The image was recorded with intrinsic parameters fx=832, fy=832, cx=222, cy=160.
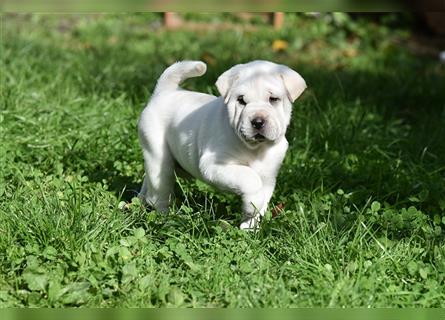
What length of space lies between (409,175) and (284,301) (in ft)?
7.39

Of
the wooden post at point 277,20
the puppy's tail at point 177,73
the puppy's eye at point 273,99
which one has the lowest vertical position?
the wooden post at point 277,20

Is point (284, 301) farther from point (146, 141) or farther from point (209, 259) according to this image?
point (146, 141)

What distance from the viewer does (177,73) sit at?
5.21 metres

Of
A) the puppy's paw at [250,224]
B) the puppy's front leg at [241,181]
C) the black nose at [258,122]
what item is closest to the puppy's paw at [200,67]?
the puppy's front leg at [241,181]

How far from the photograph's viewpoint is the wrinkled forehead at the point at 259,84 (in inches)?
174

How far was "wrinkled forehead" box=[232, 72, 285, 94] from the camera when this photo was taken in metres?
4.42

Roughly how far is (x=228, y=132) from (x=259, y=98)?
31cm

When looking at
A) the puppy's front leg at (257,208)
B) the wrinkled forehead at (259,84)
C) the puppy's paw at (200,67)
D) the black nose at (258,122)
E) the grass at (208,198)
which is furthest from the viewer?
the puppy's paw at (200,67)

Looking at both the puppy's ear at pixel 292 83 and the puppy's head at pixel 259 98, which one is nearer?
the puppy's head at pixel 259 98

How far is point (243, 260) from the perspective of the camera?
430 cm

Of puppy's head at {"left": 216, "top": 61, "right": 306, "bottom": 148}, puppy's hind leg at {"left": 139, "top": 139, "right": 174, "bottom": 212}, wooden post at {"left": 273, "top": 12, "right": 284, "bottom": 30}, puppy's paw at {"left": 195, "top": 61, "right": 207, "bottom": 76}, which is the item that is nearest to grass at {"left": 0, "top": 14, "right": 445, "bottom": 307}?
puppy's hind leg at {"left": 139, "top": 139, "right": 174, "bottom": 212}

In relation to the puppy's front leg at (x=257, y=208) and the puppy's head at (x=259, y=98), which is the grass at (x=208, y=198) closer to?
the puppy's front leg at (x=257, y=208)

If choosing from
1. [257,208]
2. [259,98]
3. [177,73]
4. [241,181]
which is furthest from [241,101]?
[177,73]

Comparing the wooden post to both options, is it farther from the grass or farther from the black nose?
the black nose
